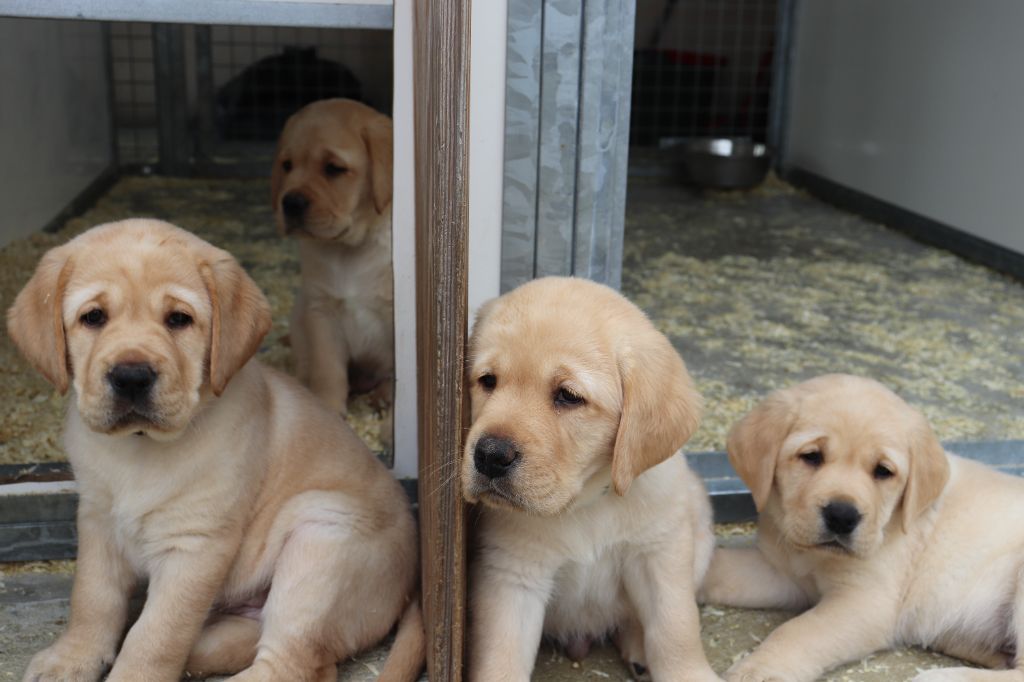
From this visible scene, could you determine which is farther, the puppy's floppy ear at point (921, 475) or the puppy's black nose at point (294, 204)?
the puppy's black nose at point (294, 204)

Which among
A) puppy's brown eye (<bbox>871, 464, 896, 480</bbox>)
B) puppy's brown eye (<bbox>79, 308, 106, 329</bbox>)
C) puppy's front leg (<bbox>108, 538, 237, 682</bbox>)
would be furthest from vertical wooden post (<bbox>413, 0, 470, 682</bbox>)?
puppy's brown eye (<bbox>871, 464, 896, 480</bbox>)

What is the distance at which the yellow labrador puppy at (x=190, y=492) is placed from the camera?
2.94 metres

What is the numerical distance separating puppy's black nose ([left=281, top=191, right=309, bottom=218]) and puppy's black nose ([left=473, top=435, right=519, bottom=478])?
2.10 m

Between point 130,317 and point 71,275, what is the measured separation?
21cm

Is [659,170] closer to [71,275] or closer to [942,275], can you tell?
[942,275]

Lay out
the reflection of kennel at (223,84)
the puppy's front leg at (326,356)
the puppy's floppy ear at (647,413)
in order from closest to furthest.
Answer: the puppy's floppy ear at (647,413)
the puppy's front leg at (326,356)
the reflection of kennel at (223,84)

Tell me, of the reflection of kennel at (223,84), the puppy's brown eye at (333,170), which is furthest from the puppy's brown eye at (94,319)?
the reflection of kennel at (223,84)

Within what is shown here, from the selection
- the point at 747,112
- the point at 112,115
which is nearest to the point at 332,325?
the point at 112,115

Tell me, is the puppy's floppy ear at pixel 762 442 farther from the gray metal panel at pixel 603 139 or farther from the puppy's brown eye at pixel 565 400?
the puppy's brown eye at pixel 565 400

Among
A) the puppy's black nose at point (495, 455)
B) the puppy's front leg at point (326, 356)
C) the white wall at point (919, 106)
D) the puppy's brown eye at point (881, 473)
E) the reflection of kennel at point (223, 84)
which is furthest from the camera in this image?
the reflection of kennel at point (223, 84)

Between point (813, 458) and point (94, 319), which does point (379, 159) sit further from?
point (813, 458)

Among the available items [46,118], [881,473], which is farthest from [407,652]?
[46,118]

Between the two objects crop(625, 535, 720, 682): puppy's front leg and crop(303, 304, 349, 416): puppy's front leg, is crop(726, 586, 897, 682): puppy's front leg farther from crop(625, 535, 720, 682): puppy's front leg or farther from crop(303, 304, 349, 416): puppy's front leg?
crop(303, 304, 349, 416): puppy's front leg

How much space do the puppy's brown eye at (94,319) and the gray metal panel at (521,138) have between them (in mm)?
1264
